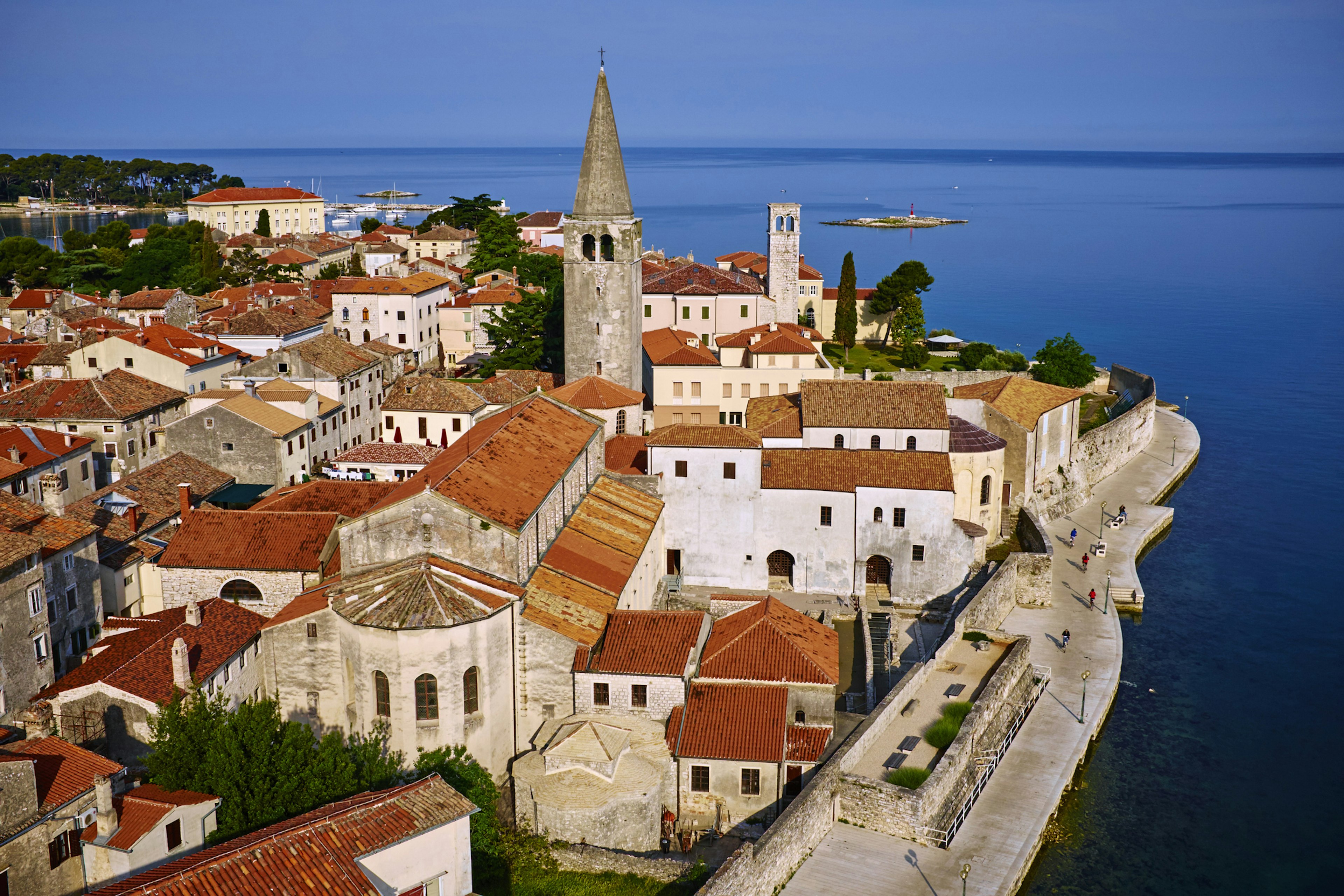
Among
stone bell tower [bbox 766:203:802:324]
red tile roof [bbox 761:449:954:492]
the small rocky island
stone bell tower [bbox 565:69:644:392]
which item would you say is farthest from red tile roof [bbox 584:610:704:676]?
the small rocky island

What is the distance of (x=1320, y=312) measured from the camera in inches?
4205

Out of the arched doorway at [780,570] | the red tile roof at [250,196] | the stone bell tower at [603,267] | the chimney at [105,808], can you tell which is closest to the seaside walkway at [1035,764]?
the arched doorway at [780,570]

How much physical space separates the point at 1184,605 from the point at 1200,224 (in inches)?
6658

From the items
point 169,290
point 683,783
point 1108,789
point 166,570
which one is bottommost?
point 1108,789

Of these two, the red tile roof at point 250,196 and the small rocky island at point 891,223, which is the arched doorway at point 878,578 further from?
the small rocky island at point 891,223

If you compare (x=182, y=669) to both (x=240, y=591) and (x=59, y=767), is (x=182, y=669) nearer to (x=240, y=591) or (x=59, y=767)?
(x=59, y=767)

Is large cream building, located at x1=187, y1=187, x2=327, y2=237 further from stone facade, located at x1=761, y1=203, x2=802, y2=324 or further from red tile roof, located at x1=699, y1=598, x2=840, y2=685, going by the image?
red tile roof, located at x1=699, y1=598, x2=840, y2=685

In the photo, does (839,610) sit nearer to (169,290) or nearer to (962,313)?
(169,290)

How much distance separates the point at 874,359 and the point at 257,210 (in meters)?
89.2

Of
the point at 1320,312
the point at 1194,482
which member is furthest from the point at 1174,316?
the point at 1194,482

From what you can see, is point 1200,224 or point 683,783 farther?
point 1200,224

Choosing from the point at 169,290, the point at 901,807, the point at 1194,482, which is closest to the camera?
the point at 901,807

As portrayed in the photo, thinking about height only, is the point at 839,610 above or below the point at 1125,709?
above

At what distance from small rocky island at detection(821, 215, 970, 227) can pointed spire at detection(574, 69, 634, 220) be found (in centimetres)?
14885
